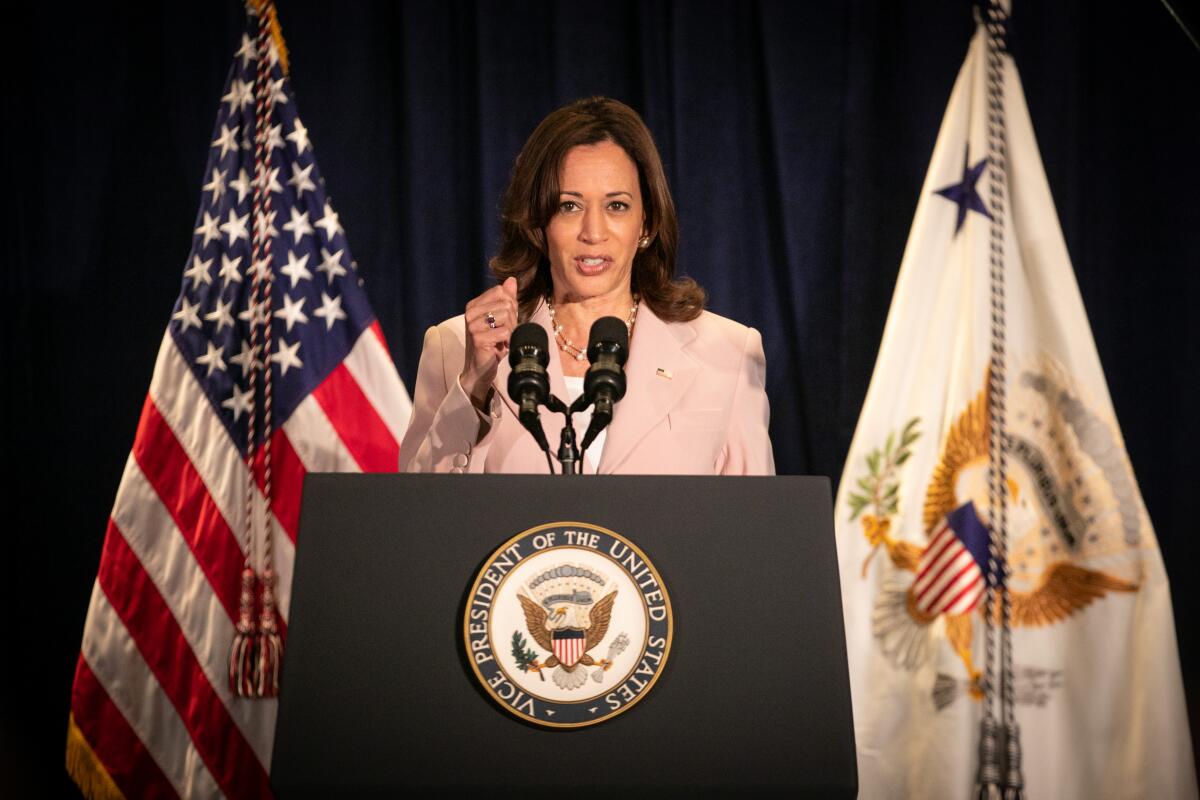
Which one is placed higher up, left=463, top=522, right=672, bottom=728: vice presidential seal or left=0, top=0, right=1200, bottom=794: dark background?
left=0, top=0, right=1200, bottom=794: dark background

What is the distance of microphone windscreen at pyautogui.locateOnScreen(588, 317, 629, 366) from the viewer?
1507 millimetres

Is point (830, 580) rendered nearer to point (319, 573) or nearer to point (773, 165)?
point (319, 573)

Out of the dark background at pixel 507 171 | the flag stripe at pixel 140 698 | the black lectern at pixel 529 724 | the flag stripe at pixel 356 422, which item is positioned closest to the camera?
the black lectern at pixel 529 724

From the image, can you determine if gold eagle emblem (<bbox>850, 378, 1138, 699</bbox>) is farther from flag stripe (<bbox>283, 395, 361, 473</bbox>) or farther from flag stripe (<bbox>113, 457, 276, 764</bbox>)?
flag stripe (<bbox>113, 457, 276, 764</bbox>)

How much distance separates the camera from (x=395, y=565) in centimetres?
133

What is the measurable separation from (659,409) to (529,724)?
1.07m

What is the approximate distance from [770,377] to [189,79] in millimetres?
1933

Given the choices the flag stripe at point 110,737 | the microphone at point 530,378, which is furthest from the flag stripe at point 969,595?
the flag stripe at point 110,737

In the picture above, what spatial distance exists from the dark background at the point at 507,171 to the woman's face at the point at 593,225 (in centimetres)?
78

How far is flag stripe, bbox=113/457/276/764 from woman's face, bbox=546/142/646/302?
123cm

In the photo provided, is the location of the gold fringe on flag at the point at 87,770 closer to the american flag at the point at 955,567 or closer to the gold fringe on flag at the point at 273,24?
the gold fringe on flag at the point at 273,24

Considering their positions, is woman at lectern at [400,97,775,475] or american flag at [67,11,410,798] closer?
woman at lectern at [400,97,775,475]

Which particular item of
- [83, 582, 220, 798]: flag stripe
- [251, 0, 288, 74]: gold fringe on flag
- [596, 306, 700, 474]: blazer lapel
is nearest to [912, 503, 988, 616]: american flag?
[596, 306, 700, 474]: blazer lapel

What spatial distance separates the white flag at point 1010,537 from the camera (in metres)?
2.62
